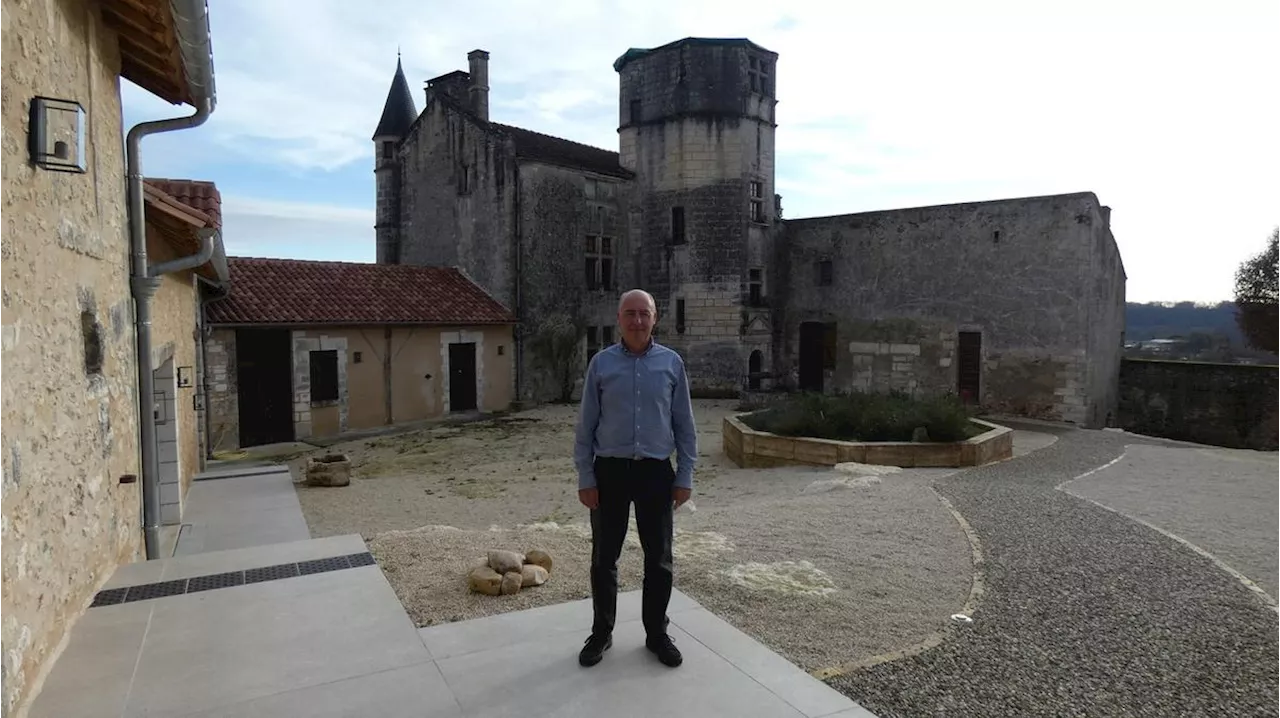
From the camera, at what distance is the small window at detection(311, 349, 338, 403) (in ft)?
49.2

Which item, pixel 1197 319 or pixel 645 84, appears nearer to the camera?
pixel 645 84

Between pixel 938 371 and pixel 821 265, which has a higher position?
pixel 821 265

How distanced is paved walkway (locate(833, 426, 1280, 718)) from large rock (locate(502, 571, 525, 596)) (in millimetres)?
1840

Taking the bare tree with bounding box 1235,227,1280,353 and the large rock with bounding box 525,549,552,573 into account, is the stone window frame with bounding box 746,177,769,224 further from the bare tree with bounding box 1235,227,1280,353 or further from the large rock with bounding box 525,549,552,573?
the bare tree with bounding box 1235,227,1280,353

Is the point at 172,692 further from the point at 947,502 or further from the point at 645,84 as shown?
the point at 645,84

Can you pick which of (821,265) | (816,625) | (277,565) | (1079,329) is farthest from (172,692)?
(821,265)

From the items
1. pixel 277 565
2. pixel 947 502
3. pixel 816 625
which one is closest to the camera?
pixel 816 625

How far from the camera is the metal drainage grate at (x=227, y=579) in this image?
412cm

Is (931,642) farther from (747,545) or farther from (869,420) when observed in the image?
(869,420)

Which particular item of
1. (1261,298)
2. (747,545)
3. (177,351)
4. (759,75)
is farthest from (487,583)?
(1261,298)

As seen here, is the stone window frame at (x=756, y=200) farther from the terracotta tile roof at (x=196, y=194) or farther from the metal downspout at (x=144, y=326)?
the metal downspout at (x=144, y=326)

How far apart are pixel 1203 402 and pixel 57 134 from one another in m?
24.6

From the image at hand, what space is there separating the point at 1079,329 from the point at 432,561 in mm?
15485

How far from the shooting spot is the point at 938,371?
1808 centimetres
